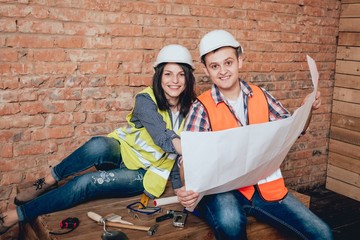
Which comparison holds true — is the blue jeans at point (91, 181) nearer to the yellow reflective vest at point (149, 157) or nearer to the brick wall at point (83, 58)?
the yellow reflective vest at point (149, 157)

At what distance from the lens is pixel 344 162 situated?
4113 mm

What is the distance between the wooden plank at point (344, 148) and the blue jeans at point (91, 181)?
2440 millimetres

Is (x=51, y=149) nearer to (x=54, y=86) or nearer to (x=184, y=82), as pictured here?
(x=54, y=86)

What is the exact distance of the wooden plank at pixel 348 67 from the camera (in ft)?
12.9

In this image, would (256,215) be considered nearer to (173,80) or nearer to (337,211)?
(173,80)

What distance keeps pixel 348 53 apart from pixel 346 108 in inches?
22.0

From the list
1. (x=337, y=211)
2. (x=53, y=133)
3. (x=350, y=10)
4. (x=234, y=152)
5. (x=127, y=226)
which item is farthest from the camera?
(x=350, y=10)

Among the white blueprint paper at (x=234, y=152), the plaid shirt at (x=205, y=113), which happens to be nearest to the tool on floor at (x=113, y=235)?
the white blueprint paper at (x=234, y=152)

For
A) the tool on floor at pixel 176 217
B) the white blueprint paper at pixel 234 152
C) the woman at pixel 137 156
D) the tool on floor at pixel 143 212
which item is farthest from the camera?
the woman at pixel 137 156

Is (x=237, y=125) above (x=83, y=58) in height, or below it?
below

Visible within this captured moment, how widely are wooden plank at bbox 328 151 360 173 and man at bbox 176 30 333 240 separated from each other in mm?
2102

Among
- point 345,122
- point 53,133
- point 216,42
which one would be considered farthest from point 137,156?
point 345,122

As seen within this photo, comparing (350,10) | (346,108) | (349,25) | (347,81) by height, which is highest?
(350,10)

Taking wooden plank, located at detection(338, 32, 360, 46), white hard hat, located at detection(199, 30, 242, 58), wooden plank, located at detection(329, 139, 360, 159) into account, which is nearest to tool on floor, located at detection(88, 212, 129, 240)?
white hard hat, located at detection(199, 30, 242, 58)
